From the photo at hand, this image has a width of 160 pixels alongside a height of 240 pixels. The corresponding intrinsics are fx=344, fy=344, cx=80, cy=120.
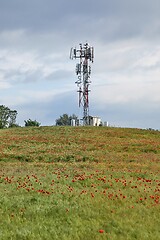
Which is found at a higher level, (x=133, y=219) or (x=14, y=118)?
(x=14, y=118)

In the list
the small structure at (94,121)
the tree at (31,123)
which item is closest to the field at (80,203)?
the small structure at (94,121)

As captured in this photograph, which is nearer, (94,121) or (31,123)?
(94,121)

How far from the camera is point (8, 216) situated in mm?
9570

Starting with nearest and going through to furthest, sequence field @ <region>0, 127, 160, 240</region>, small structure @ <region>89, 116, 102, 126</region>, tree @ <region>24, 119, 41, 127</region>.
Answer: field @ <region>0, 127, 160, 240</region> → small structure @ <region>89, 116, 102, 126</region> → tree @ <region>24, 119, 41, 127</region>

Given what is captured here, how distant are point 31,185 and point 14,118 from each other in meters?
82.8

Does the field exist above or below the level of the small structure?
below

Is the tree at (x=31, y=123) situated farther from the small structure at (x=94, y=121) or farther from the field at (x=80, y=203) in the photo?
the field at (x=80, y=203)

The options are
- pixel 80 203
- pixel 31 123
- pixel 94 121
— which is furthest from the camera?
pixel 31 123

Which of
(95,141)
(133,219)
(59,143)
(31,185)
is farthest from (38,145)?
(133,219)

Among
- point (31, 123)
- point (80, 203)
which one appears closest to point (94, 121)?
point (31, 123)

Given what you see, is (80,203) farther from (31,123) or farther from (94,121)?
(31,123)

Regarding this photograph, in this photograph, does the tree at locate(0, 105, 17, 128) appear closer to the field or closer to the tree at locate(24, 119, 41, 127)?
the tree at locate(24, 119, 41, 127)

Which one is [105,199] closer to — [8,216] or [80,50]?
[8,216]

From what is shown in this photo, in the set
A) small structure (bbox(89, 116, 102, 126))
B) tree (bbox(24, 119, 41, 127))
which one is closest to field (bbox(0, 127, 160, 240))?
small structure (bbox(89, 116, 102, 126))
